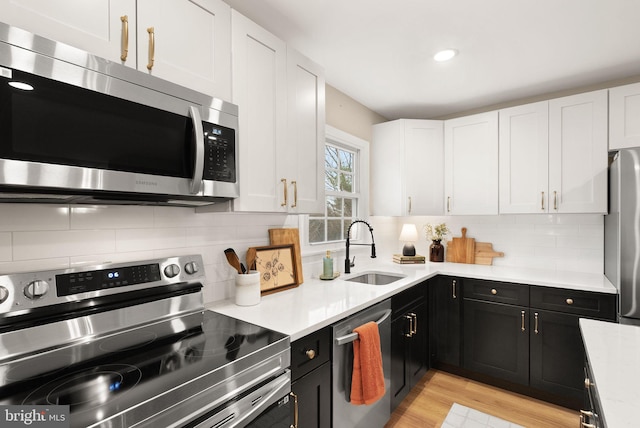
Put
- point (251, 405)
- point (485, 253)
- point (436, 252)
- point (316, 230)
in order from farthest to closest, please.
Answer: point (436, 252) < point (485, 253) < point (316, 230) < point (251, 405)

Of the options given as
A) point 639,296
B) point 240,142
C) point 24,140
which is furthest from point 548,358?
point 24,140

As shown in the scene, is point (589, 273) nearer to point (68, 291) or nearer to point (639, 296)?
point (639, 296)

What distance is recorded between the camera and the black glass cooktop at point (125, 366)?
83cm

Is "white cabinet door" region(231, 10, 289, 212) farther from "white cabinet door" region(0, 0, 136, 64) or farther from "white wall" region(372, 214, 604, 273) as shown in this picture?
"white wall" region(372, 214, 604, 273)

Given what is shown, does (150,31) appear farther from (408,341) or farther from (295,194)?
(408,341)

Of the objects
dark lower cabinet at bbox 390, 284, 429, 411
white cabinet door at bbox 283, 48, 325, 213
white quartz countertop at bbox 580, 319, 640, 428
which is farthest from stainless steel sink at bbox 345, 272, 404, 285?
white quartz countertop at bbox 580, 319, 640, 428

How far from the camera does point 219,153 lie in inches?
54.2

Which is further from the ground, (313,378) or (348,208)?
(348,208)

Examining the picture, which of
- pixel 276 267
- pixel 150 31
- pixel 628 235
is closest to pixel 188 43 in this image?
pixel 150 31

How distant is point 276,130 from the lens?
5.62 feet

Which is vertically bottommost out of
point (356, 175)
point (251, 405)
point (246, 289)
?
point (251, 405)

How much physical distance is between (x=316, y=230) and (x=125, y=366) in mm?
1835

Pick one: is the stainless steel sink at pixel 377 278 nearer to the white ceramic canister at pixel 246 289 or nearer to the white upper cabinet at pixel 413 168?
the white upper cabinet at pixel 413 168

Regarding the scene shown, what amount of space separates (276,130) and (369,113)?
6.19ft
